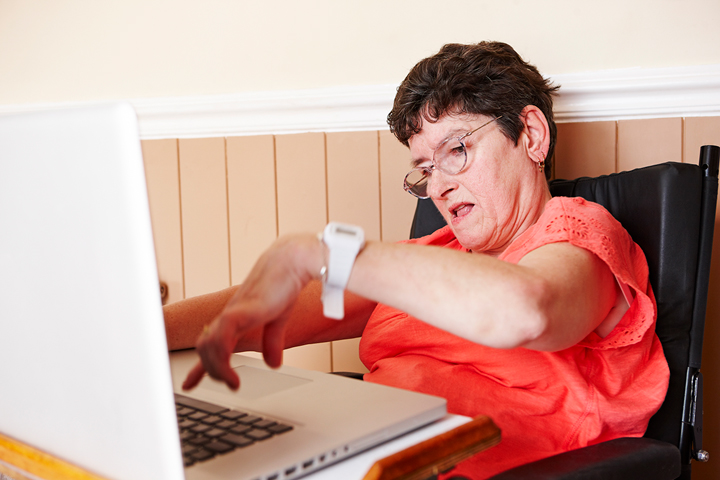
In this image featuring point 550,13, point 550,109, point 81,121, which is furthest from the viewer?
point 550,13

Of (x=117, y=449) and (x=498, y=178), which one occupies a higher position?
(x=498, y=178)

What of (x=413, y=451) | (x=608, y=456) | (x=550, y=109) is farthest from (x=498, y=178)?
(x=413, y=451)

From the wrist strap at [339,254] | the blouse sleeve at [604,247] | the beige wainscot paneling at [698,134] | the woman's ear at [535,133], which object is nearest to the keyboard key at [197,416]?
the wrist strap at [339,254]

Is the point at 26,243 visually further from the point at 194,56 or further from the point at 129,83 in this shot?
the point at 129,83

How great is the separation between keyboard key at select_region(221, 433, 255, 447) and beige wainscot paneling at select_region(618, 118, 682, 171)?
1.24m

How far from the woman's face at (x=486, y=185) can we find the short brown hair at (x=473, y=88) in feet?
0.07

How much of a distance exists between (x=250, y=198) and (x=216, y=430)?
1.31m

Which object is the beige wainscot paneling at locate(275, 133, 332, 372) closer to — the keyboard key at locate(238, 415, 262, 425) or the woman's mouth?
the woman's mouth

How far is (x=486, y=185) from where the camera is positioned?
1161 mm

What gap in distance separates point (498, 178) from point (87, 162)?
0.88 m

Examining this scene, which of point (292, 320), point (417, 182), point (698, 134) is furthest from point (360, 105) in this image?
point (698, 134)

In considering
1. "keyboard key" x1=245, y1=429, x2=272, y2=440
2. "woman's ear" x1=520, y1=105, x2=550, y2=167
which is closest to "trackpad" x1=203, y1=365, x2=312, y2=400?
"keyboard key" x1=245, y1=429, x2=272, y2=440

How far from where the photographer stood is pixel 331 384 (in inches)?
31.1

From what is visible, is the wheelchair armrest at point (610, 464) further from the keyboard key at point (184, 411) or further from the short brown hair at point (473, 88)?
the short brown hair at point (473, 88)
